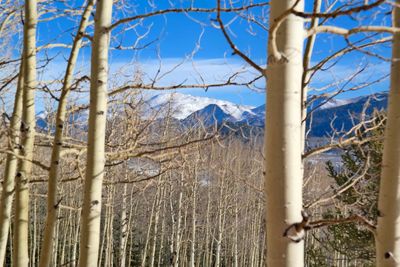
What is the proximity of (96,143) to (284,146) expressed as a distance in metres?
1.32

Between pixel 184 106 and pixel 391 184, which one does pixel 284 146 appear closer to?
pixel 391 184

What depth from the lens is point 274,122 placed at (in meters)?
1.38

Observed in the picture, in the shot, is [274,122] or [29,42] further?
[29,42]

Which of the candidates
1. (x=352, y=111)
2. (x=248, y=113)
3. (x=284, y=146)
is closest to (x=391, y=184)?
(x=284, y=146)

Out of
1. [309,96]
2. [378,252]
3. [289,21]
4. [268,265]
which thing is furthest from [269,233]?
[309,96]

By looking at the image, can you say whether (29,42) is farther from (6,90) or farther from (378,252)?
(6,90)

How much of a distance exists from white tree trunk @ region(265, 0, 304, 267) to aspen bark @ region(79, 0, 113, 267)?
A: 1.24m

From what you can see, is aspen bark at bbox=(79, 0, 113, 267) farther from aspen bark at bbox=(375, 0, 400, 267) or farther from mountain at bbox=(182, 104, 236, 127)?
aspen bark at bbox=(375, 0, 400, 267)

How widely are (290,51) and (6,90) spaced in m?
5.87

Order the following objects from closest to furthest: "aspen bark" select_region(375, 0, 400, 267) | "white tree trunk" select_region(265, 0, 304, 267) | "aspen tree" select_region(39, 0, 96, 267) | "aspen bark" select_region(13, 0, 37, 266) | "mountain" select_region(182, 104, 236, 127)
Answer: "white tree trunk" select_region(265, 0, 304, 267) → "aspen bark" select_region(375, 0, 400, 267) → "aspen tree" select_region(39, 0, 96, 267) → "aspen bark" select_region(13, 0, 37, 266) → "mountain" select_region(182, 104, 236, 127)

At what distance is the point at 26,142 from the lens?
Result: 3098mm

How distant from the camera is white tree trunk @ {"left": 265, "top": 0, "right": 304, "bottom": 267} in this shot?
1345 millimetres

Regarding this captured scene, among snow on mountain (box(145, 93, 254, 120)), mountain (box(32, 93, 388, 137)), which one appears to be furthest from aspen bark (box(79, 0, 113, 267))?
snow on mountain (box(145, 93, 254, 120))

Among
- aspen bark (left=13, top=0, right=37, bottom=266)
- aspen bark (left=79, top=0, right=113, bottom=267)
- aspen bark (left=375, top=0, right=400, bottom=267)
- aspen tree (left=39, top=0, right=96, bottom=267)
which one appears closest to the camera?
aspen bark (left=375, top=0, right=400, bottom=267)
